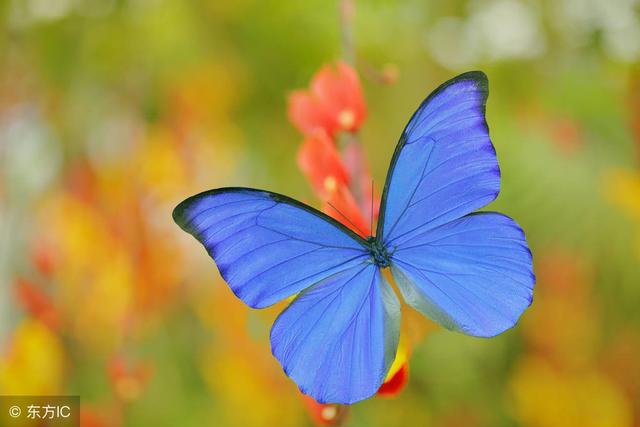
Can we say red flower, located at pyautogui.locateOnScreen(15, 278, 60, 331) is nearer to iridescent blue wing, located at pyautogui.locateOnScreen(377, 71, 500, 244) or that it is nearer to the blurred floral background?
the blurred floral background

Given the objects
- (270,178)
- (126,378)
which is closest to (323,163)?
(126,378)

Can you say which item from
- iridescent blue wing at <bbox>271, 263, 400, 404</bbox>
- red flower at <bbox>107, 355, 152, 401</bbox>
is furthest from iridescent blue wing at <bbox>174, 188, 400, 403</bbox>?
red flower at <bbox>107, 355, 152, 401</bbox>

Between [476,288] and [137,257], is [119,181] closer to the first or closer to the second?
[137,257]

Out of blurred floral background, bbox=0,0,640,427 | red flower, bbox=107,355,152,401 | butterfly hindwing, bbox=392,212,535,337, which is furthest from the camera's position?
blurred floral background, bbox=0,0,640,427

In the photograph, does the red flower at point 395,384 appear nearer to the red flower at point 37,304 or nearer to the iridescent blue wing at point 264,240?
the iridescent blue wing at point 264,240

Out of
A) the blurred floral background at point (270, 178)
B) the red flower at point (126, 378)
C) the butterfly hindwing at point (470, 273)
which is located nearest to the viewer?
the butterfly hindwing at point (470, 273)

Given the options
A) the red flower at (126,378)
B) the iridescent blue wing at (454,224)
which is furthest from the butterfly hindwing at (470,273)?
the red flower at (126,378)
